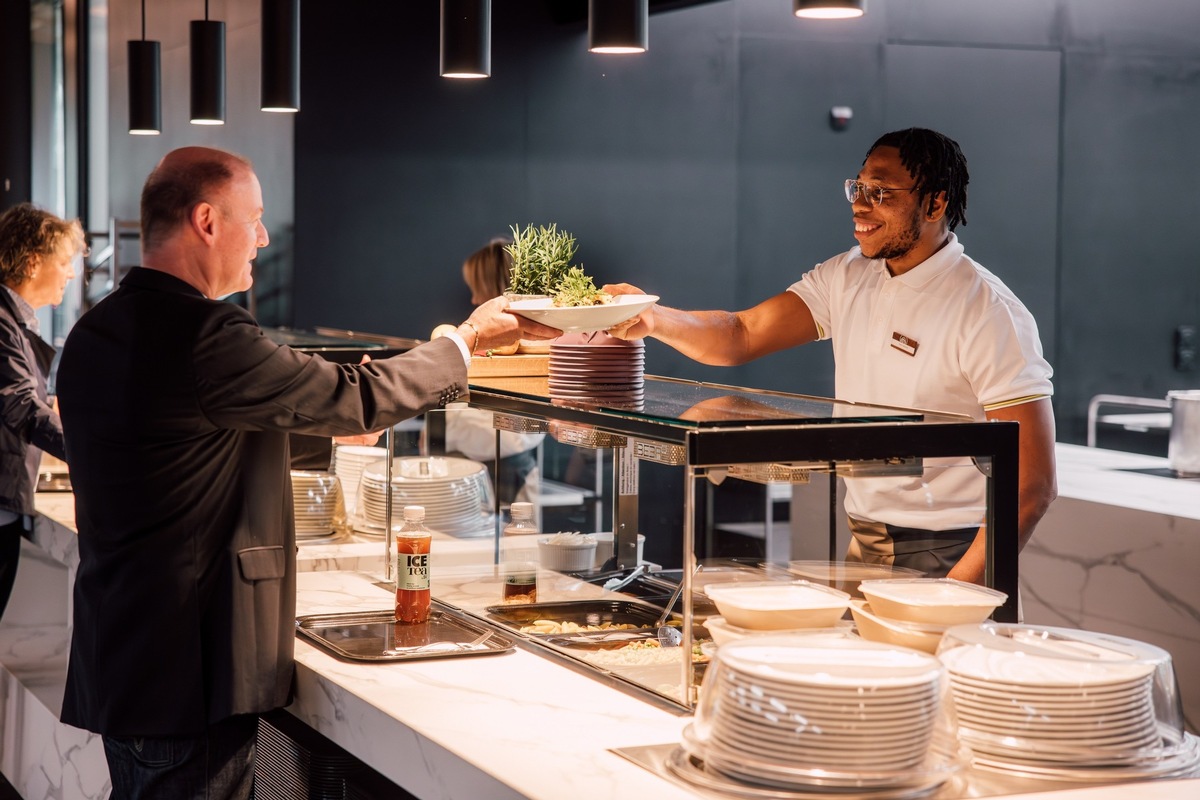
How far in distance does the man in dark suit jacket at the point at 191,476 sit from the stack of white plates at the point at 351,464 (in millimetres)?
1595

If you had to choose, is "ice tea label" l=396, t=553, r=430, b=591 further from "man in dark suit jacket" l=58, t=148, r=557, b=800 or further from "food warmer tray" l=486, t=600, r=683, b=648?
"man in dark suit jacket" l=58, t=148, r=557, b=800

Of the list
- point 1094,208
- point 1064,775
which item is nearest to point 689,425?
point 1064,775

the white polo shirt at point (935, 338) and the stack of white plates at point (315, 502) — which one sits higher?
the white polo shirt at point (935, 338)

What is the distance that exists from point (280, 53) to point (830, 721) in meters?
3.38

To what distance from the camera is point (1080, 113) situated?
8.55m

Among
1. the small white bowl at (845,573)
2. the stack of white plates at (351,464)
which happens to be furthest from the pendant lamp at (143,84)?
the small white bowl at (845,573)

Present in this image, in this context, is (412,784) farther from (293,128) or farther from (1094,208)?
(1094,208)

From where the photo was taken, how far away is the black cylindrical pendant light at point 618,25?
123 inches

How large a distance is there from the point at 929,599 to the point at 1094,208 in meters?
7.32

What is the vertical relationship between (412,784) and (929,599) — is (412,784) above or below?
below

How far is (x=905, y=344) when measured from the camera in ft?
9.19

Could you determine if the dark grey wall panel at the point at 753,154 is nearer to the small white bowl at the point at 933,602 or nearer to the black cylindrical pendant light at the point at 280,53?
the black cylindrical pendant light at the point at 280,53

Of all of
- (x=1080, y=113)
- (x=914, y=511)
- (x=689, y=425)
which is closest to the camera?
(x=689, y=425)

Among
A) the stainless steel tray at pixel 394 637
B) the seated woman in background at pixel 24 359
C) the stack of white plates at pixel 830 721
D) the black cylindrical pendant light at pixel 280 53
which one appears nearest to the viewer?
the stack of white plates at pixel 830 721
